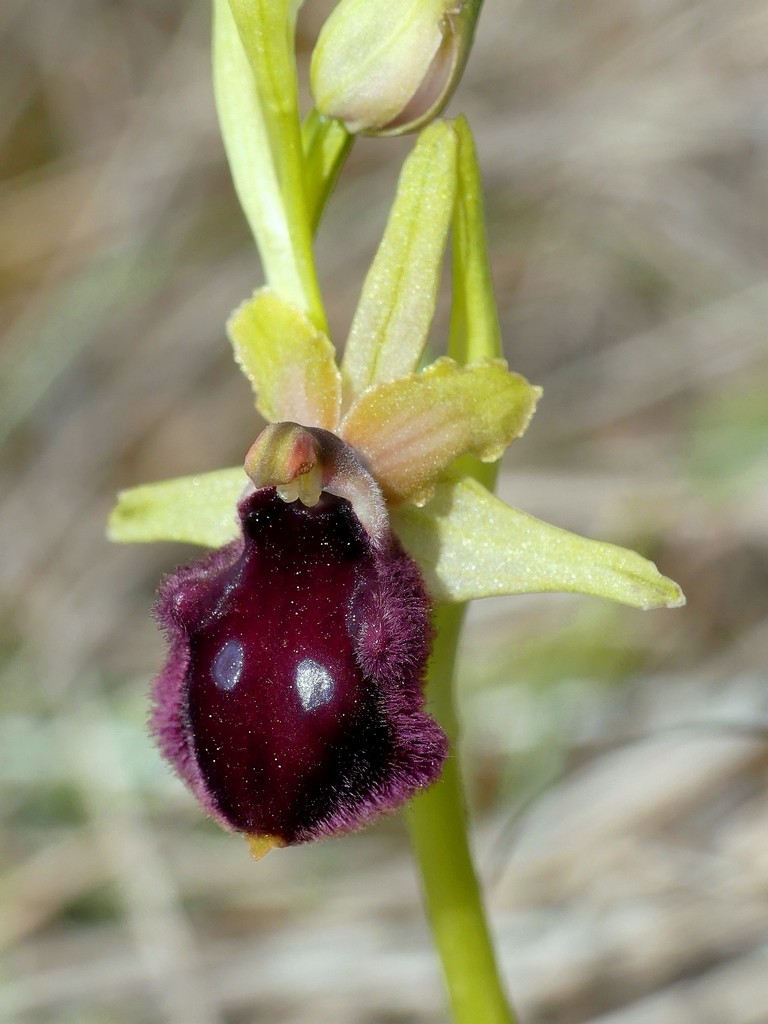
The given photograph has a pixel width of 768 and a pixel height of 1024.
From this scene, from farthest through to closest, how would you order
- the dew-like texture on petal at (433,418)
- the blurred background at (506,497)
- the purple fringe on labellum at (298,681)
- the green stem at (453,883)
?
the blurred background at (506,497), the green stem at (453,883), the dew-like texture on petal at (433,418), the purple fringe on labellum at (298,681)

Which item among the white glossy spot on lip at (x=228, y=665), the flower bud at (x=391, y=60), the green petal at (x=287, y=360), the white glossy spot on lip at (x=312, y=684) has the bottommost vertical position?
the white glossy spot on lip at (x=312, y=684)

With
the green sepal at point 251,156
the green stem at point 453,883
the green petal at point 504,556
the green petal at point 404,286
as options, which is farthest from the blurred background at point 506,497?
the green sepal at point 251,156

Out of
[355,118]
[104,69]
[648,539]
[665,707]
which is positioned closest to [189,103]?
[104,69]

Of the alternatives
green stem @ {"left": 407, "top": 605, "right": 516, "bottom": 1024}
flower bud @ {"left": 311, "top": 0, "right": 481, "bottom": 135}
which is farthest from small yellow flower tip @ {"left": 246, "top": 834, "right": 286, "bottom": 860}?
flower bud @ {"left": 311, "top": 0, "right": 481, "bottom": 135}

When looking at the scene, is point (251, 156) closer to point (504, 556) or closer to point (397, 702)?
point (504, 556)

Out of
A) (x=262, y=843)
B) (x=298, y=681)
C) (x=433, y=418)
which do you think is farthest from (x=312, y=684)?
(x=433, y=418)

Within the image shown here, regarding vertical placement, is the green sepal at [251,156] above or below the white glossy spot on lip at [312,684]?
above

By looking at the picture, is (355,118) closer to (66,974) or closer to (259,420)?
(66,974)

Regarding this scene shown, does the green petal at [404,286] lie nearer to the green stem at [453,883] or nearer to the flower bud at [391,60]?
the flower bud at [391,60]
